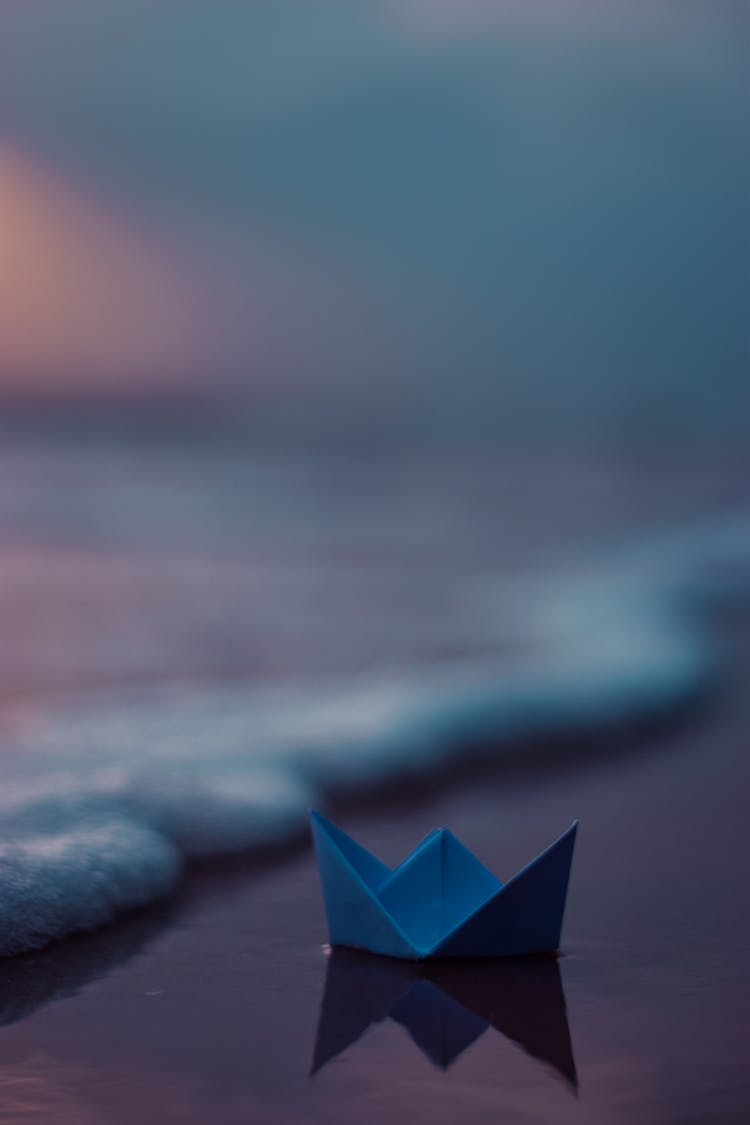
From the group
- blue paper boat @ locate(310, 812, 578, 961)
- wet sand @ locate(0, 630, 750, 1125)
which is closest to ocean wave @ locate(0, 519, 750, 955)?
wet sand @ locate(0, 630, 750, 1125)

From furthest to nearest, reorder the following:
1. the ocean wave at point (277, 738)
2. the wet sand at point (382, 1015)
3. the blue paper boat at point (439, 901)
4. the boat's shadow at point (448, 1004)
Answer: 1. the ocean wave at point (277, 738)
2. the blue paper boat at point (439, 901)
3. the boat's shadow at point (448, 1004)
4. the wet sand at point (382, 1015)

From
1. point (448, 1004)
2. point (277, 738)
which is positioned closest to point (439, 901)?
point (448, 1004)

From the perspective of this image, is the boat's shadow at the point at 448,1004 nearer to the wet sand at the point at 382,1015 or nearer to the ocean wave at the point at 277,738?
the wet sand at the point at 382,1015

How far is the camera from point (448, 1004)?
1.76 meters

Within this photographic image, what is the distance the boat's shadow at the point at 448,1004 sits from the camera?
165 centimetres

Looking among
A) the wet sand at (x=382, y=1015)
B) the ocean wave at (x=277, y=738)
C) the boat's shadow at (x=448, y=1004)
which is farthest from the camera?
the ocean wave at (x=277, y=738)

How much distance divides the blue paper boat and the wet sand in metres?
0.04

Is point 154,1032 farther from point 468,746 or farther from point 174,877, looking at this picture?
point 468,746

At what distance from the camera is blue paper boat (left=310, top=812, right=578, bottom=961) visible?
185 cm

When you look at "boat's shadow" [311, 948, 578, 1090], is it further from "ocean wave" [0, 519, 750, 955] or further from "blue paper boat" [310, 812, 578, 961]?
"ocean wave" [0, 519, 750, 955]

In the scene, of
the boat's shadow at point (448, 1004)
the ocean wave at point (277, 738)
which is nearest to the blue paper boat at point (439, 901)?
the boat's shadow at point (448, 1004)

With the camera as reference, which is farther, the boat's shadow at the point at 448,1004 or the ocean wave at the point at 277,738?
the ocean wave at the point at 277,738

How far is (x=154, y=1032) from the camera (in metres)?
1.71

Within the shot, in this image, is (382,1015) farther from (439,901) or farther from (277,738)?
(277,738)
